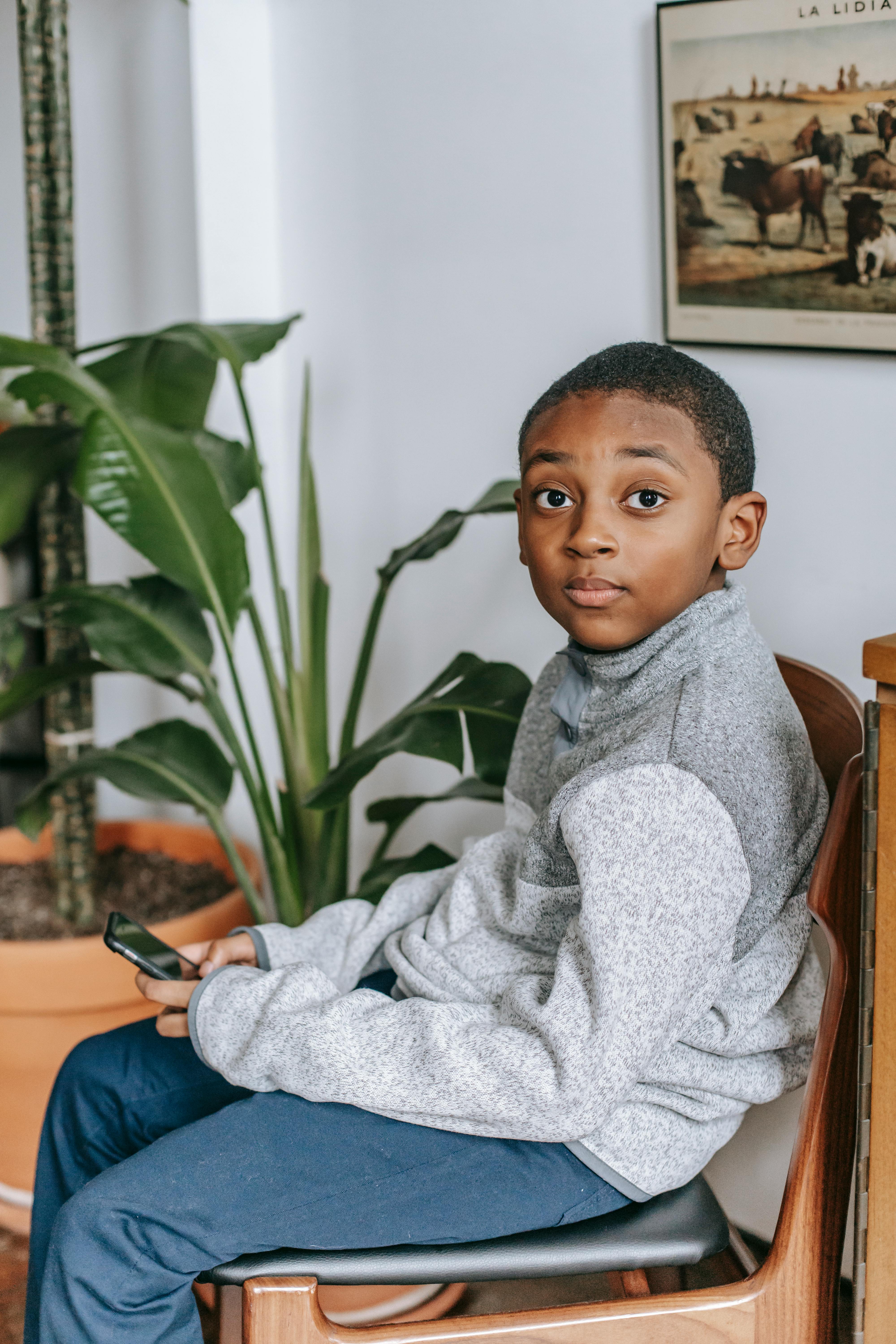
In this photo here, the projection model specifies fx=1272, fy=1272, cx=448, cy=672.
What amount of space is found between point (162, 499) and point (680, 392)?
619 mm

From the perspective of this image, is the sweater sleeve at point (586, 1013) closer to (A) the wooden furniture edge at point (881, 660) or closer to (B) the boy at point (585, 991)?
(B) the boy at point (585, 991)

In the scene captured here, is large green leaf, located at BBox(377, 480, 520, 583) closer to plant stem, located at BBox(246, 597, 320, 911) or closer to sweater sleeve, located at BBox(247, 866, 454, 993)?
plant stem, located at BBox(246, 597, 320, 911)

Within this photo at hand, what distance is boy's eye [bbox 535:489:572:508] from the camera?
3.17 feet

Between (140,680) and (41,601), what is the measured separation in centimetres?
87

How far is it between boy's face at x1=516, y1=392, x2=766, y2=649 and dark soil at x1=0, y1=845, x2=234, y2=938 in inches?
39.2

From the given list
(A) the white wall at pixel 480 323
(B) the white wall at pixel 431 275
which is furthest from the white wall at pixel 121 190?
(A) the white wall at pixel 480 323

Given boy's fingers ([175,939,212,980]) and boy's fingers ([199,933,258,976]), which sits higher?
boy's fingers ([199,933,258,976])

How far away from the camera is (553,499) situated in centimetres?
97

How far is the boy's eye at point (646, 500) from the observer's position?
935 millimetres

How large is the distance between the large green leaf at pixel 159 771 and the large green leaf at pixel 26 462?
30 cm

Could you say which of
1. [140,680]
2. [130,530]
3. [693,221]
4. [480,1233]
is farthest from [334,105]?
[480,1233]

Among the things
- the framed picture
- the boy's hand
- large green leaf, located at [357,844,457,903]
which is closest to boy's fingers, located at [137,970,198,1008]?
the boy's hand

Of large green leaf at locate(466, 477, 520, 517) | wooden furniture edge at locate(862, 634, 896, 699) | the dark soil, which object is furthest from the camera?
the dark soil

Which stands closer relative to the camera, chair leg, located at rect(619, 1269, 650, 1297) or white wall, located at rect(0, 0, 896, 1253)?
chair leg, located at rect(619, 1269, 650, 1297)
